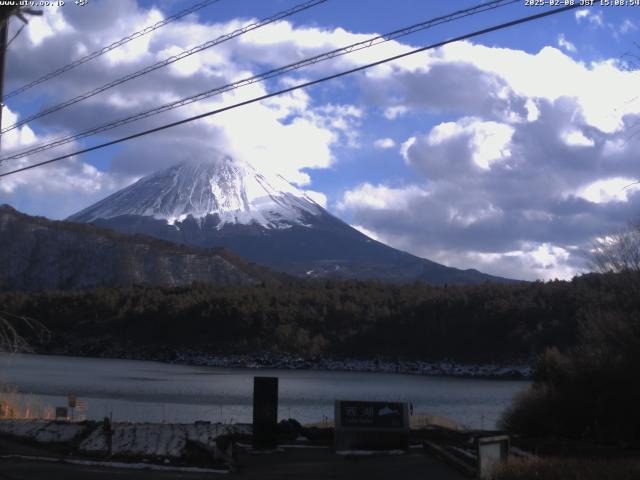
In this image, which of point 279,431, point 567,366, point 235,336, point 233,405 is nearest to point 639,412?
point 567,366

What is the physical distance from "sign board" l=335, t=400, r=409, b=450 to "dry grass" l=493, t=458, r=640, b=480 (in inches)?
180

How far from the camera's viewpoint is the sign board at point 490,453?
49.8 feet

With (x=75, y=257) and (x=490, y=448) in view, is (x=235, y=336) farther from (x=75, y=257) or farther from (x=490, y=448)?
(x=490, y=448)

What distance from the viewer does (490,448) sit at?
50.9 feet

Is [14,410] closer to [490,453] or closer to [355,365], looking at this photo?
[490,453]

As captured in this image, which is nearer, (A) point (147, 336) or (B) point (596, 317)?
(B) point (596, 317)

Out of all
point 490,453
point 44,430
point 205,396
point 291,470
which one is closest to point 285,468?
point 291,470

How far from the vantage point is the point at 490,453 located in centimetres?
1548

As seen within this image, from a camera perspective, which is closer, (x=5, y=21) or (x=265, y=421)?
(x=5, y=21)

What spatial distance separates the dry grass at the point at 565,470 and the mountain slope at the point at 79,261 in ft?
565

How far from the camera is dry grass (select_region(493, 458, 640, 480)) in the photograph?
1301 cm

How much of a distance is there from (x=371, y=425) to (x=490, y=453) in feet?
13.3

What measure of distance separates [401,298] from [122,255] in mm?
79221

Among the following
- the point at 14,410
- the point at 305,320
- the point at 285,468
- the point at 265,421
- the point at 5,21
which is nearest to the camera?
the point at 5,21
